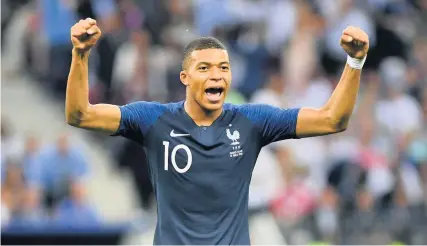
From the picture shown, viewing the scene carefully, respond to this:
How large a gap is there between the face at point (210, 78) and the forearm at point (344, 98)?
62 cm

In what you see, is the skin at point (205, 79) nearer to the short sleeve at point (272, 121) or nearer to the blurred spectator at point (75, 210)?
the short sleeve at point (272, 121)

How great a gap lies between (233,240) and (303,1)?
1075 cm

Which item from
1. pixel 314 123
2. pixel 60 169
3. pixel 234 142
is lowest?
pixel 60 169

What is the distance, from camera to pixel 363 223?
13250 mm

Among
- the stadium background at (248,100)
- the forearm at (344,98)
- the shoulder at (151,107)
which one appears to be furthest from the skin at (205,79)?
the stadium background at (248,100)

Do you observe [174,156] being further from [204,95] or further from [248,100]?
[248,100]

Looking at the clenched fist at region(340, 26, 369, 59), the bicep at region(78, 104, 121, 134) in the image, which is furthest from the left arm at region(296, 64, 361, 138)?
the bicep at region(78, 104, 121, 134)

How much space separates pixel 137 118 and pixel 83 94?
46 cm

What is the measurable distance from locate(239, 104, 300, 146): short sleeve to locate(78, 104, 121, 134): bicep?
0.76 meters

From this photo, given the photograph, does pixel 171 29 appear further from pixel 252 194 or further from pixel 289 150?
pixel 252 194

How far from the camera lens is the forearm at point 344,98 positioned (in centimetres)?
633

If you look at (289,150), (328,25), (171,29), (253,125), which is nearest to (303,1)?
(328,25)

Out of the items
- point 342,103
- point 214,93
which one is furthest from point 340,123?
point 214,93

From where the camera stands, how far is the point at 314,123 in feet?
21.3
